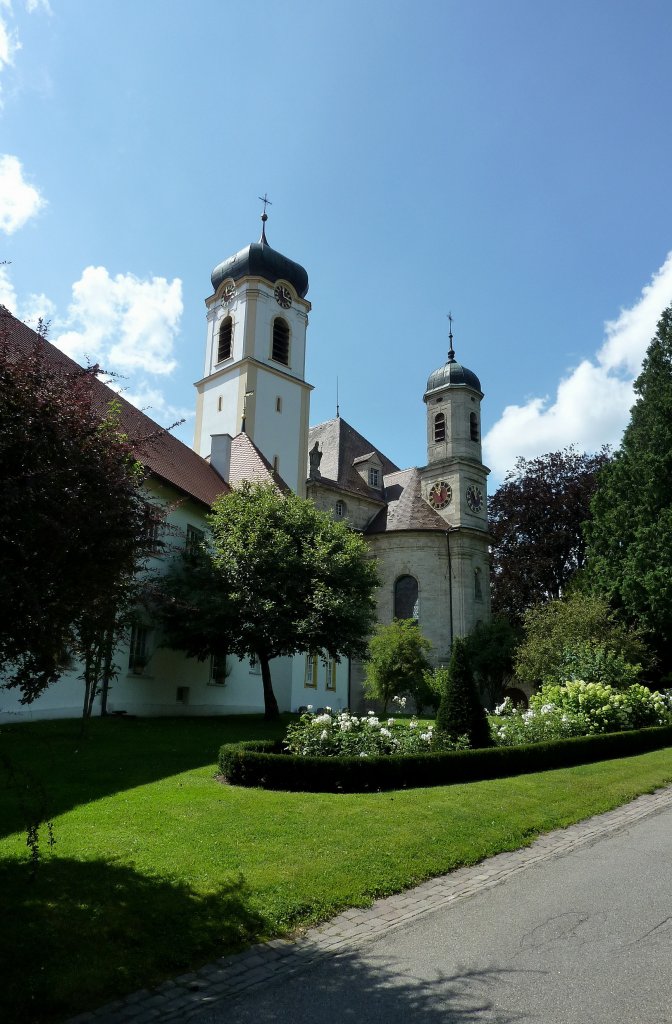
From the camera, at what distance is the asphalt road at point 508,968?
4953mm

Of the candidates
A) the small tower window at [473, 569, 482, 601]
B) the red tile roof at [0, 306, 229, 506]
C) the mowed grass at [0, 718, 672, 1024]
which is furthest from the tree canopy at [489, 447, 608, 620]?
the mowed grass at [0, 718, 672, 1024]

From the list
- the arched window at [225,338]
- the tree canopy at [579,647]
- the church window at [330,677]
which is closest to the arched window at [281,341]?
the arched window at [225,338]

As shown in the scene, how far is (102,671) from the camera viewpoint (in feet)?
57.3

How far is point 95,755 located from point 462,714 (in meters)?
7.10

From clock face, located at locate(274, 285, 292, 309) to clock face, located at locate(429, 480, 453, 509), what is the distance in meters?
14.2

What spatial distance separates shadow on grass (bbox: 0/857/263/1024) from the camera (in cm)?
509

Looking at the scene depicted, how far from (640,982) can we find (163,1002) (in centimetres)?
323

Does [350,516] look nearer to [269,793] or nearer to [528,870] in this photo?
[269,793]

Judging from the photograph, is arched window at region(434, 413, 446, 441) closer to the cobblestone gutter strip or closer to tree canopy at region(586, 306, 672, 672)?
tree canopy at region(586, 306, 672, 672)

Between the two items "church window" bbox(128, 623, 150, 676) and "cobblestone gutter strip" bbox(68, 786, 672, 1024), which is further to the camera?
"church window" bbox(128, 623, 150, 676)

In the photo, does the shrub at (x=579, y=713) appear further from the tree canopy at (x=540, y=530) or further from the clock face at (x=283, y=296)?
the clock face at (x=283, y=296)

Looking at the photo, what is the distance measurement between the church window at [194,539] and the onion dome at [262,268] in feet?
68.4

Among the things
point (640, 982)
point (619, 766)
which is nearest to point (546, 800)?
point (619, 766)

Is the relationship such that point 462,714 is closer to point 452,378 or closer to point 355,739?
point 355,739
